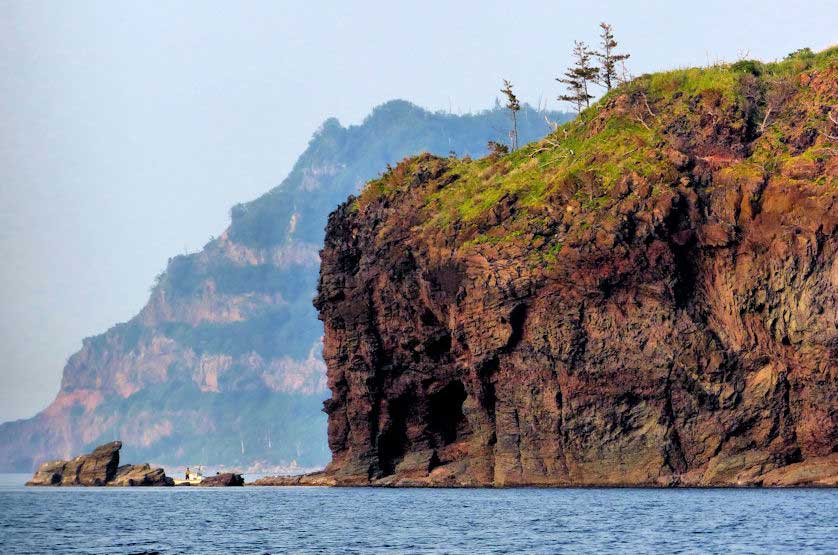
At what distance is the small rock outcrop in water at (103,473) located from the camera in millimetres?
146625

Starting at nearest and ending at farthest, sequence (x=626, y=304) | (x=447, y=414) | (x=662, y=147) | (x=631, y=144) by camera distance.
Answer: (x=626, y=304)
(x=662, y=147)
(x=631, y=144)
(x=447, y=414)

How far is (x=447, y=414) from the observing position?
121 metres

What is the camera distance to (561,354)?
339 feet

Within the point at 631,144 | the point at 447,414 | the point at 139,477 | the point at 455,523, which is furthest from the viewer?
the point at 139,477

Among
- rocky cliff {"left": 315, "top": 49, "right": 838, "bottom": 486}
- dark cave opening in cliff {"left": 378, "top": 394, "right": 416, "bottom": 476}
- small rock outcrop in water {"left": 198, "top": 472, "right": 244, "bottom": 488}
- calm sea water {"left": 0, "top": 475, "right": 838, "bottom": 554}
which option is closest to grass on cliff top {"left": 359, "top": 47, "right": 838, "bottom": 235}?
rocky cliff {"left": 315, "top": 49, "right": 838, "bottom": 486}

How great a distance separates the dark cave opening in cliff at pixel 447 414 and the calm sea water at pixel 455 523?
51.5ft

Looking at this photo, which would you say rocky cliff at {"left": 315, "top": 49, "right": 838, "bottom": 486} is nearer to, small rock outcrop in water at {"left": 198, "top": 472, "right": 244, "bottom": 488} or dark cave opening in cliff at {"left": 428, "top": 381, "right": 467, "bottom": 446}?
dark cave opening in cliff at {"left": 428, "top": 381, "right": 467, "bottom": 446}

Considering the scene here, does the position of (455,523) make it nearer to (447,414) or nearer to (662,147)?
(662,147)

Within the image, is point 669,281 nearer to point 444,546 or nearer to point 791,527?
point 791,527

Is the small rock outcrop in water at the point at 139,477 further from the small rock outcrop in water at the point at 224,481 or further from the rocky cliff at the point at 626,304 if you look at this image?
the rocky cliff at the point at 626,304

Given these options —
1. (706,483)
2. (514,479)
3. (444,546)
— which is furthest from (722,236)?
(444,546)

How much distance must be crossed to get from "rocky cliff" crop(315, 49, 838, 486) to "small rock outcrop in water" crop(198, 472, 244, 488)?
29.7 metres

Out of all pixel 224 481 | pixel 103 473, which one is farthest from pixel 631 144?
pixel 103 473

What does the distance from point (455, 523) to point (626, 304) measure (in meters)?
35.0
